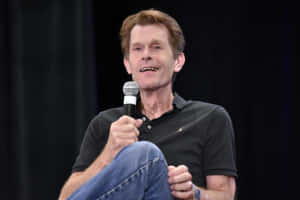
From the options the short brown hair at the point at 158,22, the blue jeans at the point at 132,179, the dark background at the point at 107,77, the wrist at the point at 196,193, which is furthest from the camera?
the dark background at the point at 107,77

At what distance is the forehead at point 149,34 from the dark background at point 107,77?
0.71 meters

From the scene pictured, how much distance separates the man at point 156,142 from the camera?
124cm

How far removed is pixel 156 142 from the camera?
1628 millimetres

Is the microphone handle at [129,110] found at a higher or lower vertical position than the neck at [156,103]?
higher

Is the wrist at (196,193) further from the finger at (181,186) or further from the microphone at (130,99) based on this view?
the microphone at (130,99)

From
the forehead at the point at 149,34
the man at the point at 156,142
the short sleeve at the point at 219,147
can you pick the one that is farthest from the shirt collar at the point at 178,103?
the forehead at the point at 149,34

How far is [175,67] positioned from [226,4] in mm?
843

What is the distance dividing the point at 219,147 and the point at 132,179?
0.49m

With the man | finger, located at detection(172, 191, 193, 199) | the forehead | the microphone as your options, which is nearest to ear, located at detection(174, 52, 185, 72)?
the man

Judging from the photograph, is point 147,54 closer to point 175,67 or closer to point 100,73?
point 175,67

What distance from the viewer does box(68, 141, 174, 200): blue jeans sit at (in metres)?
1.23

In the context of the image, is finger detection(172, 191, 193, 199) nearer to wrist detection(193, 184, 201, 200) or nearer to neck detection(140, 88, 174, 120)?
wrist detection(193, 184, 201, 200)

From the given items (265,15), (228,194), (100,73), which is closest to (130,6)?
(100,73)

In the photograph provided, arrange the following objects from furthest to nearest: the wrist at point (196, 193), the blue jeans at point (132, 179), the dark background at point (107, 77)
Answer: the dark background at point (107, 77)
the wrist at point (196, 193)
the blue jeans at point (132, 179)
